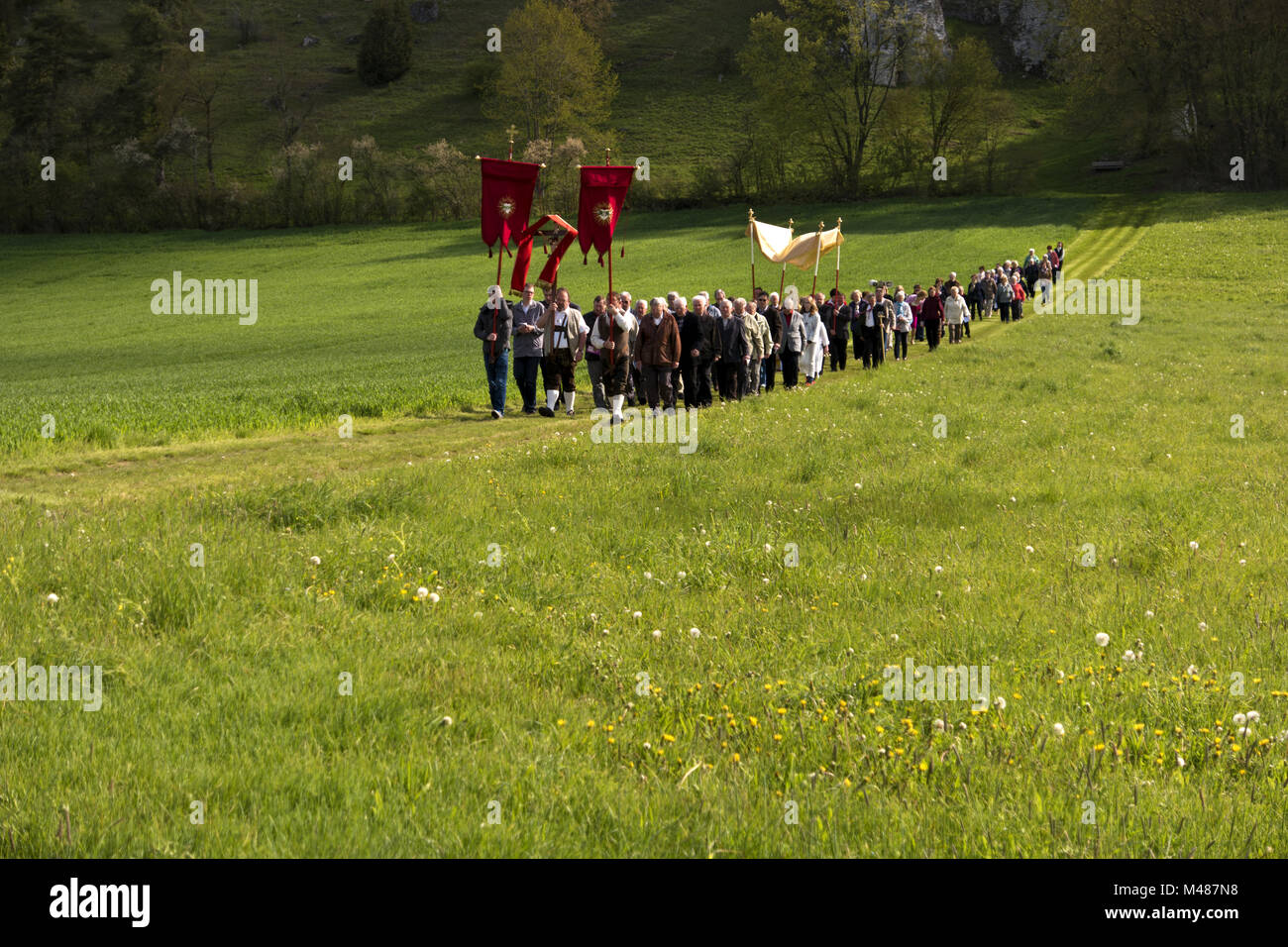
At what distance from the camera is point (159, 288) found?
58406 mm

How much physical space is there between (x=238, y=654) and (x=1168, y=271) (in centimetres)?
5056

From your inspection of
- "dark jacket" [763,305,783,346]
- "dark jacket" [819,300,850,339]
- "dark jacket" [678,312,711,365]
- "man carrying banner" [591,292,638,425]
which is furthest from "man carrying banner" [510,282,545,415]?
"dark jacket" [819,300,850,339]

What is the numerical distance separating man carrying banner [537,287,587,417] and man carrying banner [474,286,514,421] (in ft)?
2.52

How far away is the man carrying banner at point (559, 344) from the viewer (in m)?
20.3

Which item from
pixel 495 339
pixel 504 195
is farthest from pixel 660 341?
pixel 504 195

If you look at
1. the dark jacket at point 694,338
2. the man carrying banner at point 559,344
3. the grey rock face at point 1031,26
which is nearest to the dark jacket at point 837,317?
the dark jacket at point 694,338

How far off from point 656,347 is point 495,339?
2.95m

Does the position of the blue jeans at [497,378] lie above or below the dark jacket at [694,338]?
below

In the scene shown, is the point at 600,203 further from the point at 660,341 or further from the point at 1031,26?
the point at 1031,26

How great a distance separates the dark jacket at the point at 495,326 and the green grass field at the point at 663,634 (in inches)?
95.7

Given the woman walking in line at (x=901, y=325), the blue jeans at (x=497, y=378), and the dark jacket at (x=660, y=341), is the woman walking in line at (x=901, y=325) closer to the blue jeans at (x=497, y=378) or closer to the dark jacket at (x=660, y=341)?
the dark jacket at (x=660, y=341)

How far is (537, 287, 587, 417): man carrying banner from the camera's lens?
2034 cm

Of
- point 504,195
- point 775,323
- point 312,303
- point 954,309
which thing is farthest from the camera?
point 312,303

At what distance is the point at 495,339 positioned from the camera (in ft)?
64.3
